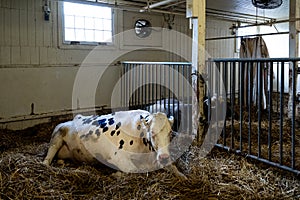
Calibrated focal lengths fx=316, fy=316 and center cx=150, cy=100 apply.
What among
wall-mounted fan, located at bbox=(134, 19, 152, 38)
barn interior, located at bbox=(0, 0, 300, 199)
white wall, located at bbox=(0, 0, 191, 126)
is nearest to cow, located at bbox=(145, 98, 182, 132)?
barn interior, located at bbox=(0, 0, 300, 199)

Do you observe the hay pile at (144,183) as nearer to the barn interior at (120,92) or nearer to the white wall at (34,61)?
the barn interior at (120,92)

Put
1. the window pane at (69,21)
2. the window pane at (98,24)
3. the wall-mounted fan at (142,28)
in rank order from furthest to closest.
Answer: the wall-mounted fan at (142,28) < the window pane at (98,24) < the window pane at (69,21)

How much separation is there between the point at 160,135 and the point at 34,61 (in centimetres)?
300

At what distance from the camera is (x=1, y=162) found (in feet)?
8.27

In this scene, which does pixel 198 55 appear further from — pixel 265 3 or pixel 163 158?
pixel 265 3

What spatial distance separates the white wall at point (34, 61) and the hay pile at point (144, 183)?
2120 millimetres

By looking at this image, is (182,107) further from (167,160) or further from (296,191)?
(296,191)

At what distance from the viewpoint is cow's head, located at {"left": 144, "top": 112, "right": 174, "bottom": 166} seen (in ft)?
7.84

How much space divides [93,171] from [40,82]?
8.61ft

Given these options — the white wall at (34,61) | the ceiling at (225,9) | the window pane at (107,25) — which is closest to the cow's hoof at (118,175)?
the white wall at (34,61)

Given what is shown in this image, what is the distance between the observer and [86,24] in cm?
525

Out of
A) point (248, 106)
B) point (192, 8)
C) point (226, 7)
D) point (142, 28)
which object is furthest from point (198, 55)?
point (226, 7)

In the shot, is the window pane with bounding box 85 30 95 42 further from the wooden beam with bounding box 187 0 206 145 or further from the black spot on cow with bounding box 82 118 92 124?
the black spot on cow with bounding box 82 118 92 124

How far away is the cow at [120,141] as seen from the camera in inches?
98.0
